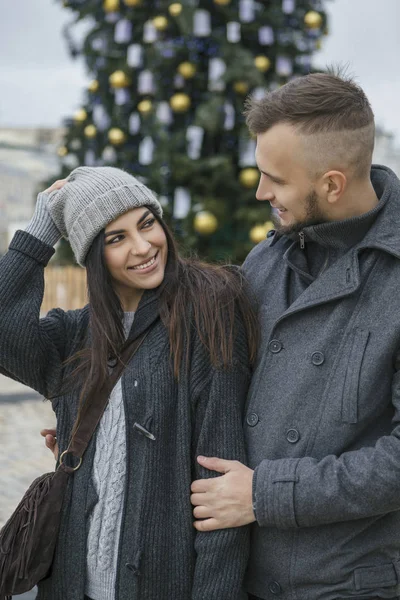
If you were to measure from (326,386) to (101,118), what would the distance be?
24.2ft

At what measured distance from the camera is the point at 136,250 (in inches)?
86.0

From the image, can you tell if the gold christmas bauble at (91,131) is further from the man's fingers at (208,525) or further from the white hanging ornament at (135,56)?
the man's fingers at (208,525)

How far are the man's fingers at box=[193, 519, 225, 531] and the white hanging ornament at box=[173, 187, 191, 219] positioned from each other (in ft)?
18.6

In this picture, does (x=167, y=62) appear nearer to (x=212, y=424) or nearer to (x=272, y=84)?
(x=272, y=84)

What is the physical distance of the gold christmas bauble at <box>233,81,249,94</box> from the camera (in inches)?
291

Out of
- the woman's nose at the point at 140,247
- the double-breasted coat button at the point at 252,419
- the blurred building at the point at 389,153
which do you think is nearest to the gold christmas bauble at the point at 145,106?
the woman's nose at the point at 140,247

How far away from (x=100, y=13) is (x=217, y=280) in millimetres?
7008

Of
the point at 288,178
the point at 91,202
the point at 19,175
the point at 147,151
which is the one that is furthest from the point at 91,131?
the point at 19,175

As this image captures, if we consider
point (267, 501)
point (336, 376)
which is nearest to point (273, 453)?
point (267, 501)

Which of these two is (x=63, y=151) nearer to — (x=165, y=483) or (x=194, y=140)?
(x=194, y=140)

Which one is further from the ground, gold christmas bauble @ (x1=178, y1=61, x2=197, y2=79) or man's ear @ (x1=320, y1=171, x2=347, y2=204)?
gold christmas bauble @ (x1=178, y1=61, x2=197, y2=79)

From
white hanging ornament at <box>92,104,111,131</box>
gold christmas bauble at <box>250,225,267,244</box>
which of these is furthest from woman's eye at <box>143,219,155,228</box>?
white hanging ornament at <box>92,104,111,131</box>

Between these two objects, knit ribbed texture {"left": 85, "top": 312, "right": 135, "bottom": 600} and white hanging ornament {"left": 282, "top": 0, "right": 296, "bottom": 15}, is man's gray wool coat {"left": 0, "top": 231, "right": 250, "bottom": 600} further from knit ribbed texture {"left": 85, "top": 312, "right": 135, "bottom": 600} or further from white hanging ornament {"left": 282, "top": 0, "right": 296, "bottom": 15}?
white hanging ornament {"left": 282, "top": 0, "right": 296, "bottom": 15}

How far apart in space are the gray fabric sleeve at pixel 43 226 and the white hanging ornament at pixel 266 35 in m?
5.90
